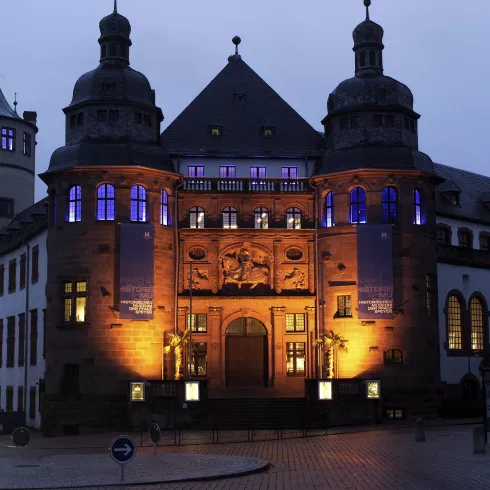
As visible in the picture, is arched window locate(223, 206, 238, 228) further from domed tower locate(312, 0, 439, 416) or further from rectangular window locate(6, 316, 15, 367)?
rectangular window locate(6, 316, 15, 367)

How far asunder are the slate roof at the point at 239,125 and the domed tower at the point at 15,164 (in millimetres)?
25612

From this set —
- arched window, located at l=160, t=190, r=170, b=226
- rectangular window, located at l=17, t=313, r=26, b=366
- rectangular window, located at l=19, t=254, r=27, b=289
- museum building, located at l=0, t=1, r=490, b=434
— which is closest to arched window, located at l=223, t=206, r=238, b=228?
museum building, located at l=0, t=1, r=490, b=434

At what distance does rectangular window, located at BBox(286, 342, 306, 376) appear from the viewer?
5991 centimetres

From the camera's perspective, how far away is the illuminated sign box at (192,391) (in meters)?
52.6

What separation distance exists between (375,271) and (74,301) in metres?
16.8

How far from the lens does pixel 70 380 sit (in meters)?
55.1

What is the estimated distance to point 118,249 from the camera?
55.5 meters

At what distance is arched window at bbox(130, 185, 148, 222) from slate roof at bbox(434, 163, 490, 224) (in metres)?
20.8

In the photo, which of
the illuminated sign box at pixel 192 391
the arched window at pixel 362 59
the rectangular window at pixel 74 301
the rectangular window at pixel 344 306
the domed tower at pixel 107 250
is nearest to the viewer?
the illuminated sign box at pixel 192 391

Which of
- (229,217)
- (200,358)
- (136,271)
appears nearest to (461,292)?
(229,217)

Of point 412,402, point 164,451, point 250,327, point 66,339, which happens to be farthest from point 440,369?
point 164,451

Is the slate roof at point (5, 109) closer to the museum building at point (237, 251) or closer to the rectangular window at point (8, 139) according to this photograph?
the rectangular window at point (8, 139)

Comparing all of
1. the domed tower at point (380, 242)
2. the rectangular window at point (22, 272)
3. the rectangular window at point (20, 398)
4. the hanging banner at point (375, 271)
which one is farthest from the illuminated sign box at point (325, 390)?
the rectangular window at point (22, 272)

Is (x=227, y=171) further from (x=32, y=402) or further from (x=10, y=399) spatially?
(x=10, y=399)
